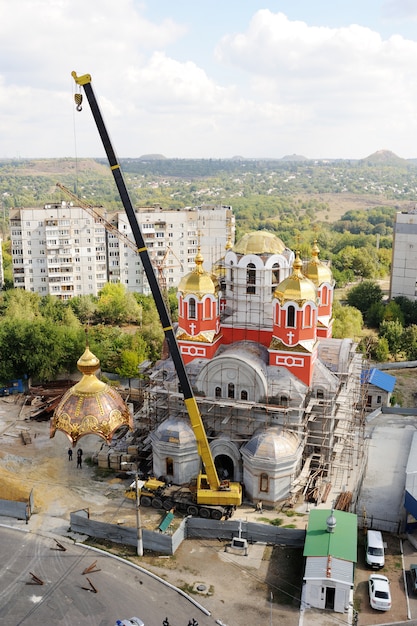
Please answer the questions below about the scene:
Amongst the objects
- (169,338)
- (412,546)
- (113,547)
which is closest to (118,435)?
(113,547)

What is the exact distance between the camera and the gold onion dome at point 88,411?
75.0ft

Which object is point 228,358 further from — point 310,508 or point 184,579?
point 184,579

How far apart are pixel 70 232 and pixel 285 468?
1471 inches

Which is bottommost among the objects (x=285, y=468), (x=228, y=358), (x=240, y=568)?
(x=240, y=568)

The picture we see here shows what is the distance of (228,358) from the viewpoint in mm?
22938

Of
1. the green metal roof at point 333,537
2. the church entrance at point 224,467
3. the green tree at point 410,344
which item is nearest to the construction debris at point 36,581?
the church entrance at point 224,467

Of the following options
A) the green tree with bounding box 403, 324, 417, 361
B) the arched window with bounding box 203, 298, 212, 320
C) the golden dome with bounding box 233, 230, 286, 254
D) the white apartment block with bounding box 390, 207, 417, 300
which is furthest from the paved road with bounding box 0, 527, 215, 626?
the white apartment block with bounding box 390, 207, 417, 300

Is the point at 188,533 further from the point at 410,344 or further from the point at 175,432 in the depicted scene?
the point at 410,344

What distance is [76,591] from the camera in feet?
59.0

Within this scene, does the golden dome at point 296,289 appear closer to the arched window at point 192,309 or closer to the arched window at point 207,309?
the arched window at point 207,309

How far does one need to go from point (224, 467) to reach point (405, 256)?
111 ft

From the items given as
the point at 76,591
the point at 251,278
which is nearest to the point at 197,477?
the point at 76,591

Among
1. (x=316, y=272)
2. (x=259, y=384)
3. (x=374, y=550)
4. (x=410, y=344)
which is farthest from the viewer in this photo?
(x=410, y=344)

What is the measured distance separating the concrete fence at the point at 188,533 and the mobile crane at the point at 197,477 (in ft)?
1.63
